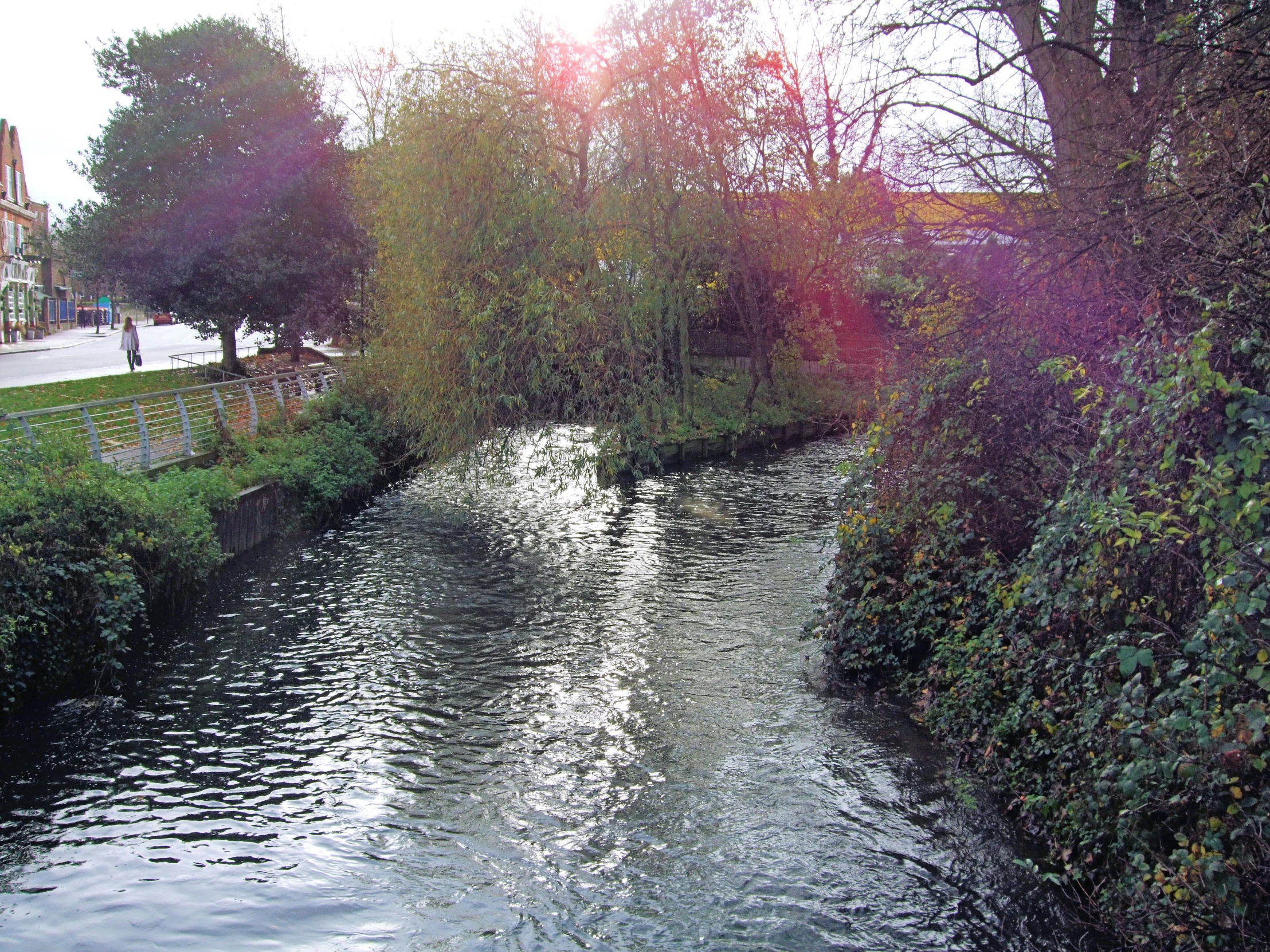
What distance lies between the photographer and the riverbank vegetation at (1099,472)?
4.68 meters

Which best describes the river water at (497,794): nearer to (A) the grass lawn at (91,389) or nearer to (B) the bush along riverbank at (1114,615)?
(B) the bush along riverbank at (1114,615)

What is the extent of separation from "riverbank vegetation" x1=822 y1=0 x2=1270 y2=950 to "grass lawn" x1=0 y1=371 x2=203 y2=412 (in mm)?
13952

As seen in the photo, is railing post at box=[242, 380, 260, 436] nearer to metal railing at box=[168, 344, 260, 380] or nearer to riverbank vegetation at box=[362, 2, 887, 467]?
riverbank vegetation at box=[362, 2, 887, 467]

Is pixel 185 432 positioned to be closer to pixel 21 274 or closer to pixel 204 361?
pixel 204 361

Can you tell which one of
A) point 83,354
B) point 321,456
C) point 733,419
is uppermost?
point 83,354

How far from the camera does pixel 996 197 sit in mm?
9688

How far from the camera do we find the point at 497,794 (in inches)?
299

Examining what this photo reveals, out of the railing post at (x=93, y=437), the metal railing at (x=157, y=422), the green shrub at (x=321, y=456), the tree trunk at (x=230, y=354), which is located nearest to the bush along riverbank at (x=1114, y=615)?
the metal railing at (x=157, y=422)

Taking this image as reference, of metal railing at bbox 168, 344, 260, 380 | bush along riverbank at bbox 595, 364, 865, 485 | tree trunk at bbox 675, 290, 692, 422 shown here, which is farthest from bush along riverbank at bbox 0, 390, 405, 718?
metal railing at bbox 168, 344, 260, 380

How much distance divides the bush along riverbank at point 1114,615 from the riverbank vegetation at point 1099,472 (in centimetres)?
2

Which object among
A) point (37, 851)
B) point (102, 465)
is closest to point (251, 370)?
point (102, 465)

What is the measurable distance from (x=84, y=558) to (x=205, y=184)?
61.4 feet

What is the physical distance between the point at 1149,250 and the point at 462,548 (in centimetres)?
1101

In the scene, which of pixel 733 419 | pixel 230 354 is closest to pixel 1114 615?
pixel 733 419
